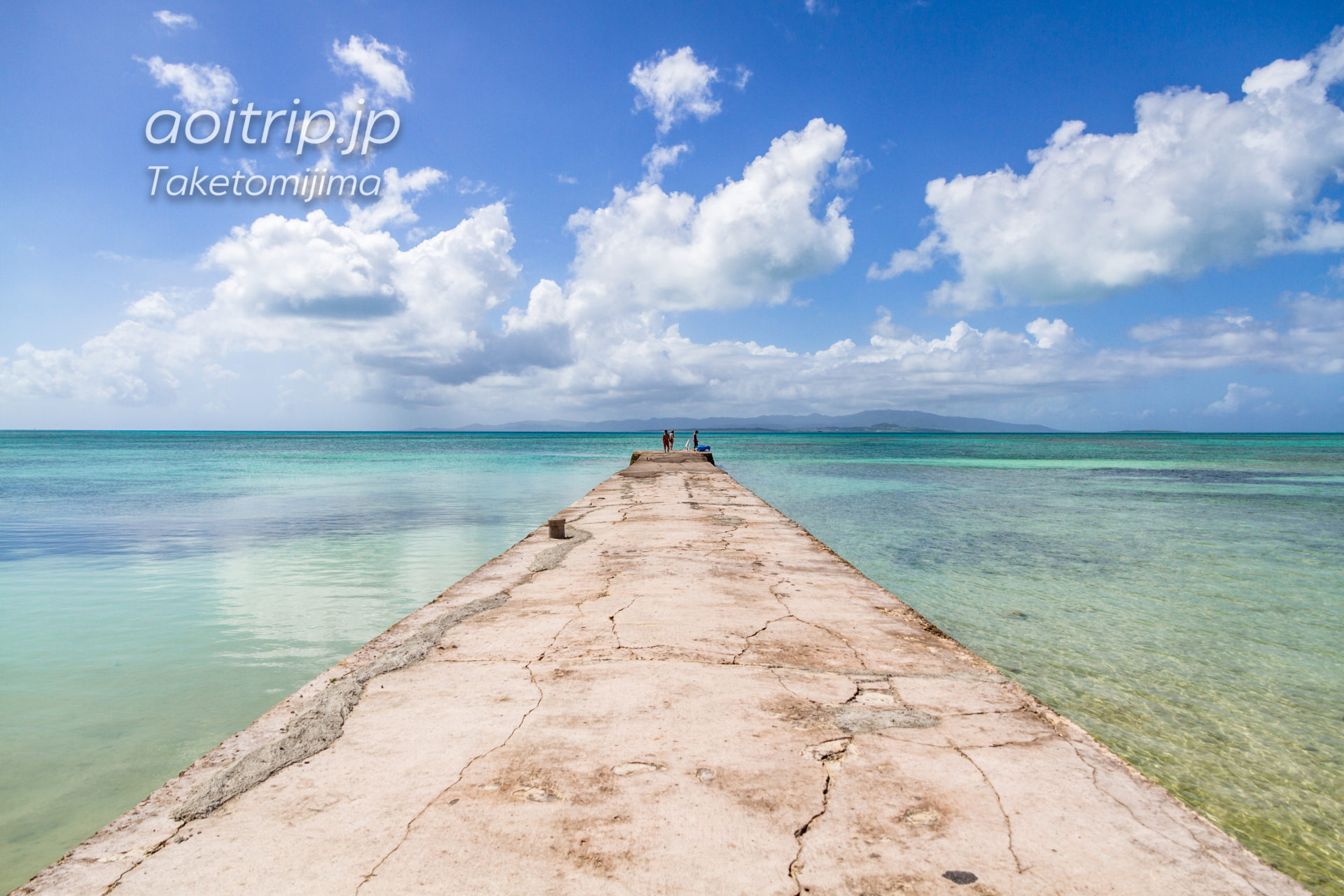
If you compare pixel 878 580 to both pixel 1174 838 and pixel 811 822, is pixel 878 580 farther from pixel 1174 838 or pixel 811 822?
pixel 811 822

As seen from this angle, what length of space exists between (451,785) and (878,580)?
21.1 ft

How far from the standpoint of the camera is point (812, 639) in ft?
12.6

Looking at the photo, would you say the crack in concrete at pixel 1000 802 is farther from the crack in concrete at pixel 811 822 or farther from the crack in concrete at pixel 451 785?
the crack in concrete at pixel 451 785

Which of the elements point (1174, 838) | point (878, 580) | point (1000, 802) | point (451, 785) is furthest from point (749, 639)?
point (878, 580)

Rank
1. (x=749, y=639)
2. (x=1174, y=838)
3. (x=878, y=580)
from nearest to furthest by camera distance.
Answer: (x=1174, y=838)
(x=749, y=639)
(x=878, y=580)

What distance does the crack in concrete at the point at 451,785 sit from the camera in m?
1.76

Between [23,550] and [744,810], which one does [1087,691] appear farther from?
[23,550]

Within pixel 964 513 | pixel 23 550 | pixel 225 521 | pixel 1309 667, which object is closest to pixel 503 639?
pixel 1309 667

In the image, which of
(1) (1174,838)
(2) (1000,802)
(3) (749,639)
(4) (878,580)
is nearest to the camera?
(1) (1174,838)

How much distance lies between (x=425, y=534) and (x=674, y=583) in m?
7.19

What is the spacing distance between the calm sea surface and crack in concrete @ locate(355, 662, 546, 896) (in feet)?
6.12

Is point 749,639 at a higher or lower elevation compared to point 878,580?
higher

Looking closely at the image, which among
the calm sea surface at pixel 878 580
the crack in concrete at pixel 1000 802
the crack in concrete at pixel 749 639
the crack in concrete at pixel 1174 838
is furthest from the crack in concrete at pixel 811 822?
the calm sea surface at pixel 878 580

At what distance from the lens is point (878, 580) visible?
7762 millimetres
